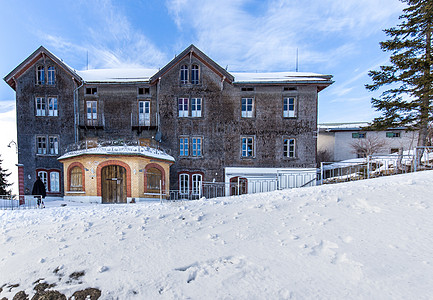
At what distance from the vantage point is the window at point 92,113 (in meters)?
19.0

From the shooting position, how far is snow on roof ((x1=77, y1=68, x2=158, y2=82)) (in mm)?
19266

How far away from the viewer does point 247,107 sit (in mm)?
19016

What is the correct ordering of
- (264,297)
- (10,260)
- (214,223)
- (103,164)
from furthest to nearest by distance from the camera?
(103,164), (214,223), (10,260), (264,297)

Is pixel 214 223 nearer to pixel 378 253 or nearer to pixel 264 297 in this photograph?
pixel 264 297

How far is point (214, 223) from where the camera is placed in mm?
7184

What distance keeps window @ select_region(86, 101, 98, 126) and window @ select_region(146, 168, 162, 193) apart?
863cm

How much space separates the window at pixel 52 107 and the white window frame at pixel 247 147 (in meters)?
18.7

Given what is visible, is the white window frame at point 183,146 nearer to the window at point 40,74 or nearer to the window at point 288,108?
the window at point 288,108

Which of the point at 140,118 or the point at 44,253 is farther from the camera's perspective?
the point at 140,118

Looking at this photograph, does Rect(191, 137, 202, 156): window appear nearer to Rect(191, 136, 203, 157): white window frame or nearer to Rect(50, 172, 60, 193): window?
Rect(191, 136, 203, 157): white window frame

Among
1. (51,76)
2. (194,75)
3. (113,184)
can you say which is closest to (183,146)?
(113,184)

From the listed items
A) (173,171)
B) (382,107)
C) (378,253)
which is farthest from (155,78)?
(382,107)

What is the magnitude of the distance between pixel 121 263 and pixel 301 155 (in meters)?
17.5

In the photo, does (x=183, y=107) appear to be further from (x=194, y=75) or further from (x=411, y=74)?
(x=411, y=74)
